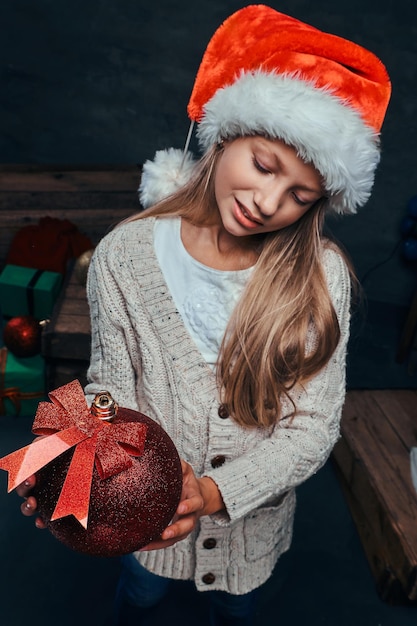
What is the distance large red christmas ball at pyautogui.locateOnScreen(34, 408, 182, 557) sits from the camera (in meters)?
0.82

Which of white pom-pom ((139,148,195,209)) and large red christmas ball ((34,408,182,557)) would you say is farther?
white pom-pom ((139,148,195,209))

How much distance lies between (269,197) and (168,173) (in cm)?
35

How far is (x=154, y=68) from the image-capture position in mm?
3246

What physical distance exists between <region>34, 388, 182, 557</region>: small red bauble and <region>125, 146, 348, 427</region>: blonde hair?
334 mm

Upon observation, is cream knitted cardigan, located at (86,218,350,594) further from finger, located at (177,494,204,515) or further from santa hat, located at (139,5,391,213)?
santa hat, located at (139,5,391,213)

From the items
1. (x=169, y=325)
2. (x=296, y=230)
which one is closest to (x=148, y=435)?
(x=169, y=325)

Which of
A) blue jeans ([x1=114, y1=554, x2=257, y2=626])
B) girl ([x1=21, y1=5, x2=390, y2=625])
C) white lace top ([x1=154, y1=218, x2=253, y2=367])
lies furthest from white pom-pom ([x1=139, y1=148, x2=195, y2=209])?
blue jeans ([x1=114, y1=554, x2=257, y2=626])

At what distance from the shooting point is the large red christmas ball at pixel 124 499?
0.82 metres

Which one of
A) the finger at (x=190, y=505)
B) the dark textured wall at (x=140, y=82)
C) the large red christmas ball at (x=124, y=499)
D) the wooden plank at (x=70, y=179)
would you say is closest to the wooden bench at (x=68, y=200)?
the wooden plank at (x=70, y=179)

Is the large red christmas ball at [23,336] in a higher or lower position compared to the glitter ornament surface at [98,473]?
lower

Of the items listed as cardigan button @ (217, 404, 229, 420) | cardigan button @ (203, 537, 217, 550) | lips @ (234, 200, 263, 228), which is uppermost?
lips @ (234, 200, 263, 228)

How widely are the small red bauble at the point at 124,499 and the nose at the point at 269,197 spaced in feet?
1.27

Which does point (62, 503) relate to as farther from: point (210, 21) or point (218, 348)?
point (210, 21)

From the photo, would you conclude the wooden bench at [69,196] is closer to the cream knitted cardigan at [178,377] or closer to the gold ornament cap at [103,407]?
the cream knitted cardigan at [178,377]
